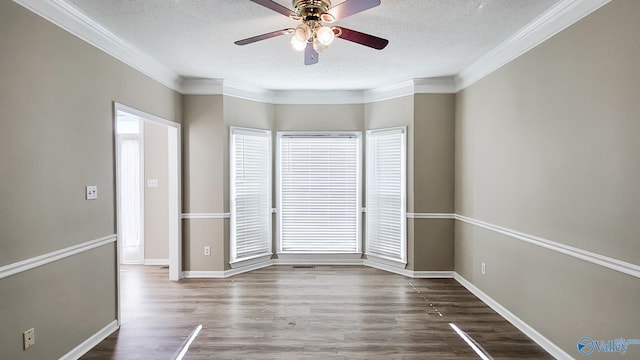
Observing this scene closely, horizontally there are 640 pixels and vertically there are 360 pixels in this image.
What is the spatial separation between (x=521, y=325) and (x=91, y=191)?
13.5 ft

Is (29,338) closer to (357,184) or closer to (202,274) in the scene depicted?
(202,274)

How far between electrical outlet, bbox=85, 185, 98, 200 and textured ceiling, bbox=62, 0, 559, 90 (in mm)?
1444

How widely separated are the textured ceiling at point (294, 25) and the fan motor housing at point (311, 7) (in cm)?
31

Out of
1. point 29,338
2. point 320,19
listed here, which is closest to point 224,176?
point 29,338

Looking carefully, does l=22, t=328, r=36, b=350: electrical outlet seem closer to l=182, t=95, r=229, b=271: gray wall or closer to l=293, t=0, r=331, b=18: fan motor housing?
l=182, t=95, r=229, b=271: gray wall

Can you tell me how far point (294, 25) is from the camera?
2.86 m

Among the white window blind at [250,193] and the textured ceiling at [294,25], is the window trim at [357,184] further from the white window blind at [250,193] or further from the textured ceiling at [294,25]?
the textured ceiling at [294,25]

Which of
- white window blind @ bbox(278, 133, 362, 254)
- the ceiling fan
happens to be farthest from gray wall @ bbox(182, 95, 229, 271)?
the ceiling fan

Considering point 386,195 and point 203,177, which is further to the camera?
point 386,195

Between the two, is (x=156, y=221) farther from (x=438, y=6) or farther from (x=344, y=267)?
(x=438, y=6)

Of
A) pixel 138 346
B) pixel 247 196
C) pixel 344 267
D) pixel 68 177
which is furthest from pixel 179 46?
pixel 344 267

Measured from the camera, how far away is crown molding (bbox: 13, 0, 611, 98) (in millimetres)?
2404

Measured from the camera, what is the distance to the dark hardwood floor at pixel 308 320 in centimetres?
268

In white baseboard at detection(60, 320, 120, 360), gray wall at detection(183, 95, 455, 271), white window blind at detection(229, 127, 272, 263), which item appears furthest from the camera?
white window blind at detection(229, 127, 272, 263)
